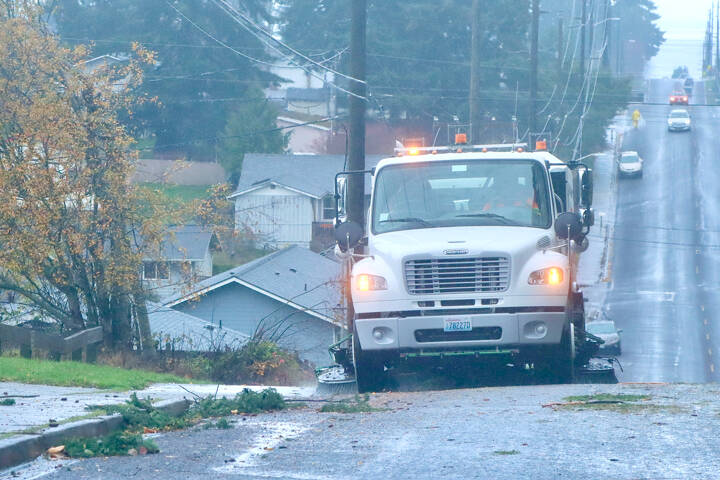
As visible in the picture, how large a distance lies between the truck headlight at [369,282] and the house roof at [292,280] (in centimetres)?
1664

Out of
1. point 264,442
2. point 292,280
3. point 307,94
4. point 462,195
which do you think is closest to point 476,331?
point 462,195

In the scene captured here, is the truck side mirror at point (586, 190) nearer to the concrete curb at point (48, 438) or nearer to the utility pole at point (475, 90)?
the concrete curb at point (48, 438)

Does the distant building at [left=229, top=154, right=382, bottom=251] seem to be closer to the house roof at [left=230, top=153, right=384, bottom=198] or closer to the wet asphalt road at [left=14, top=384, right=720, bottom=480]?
the house roof at [left=230, top=153, right=384, bottom=198]

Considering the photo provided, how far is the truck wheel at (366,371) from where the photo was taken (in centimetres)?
1148

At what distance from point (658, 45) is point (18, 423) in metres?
153

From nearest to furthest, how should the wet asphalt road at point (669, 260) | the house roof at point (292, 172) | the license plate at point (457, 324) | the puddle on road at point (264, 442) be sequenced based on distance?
the puddle on road at point (264, 442)
the license plate at point (457, 324)
the wet asphalt road at point (669, 260)
the house roof at point (292, 172)

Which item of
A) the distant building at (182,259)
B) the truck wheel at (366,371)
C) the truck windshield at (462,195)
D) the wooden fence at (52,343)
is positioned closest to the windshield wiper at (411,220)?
the truck windshield at (462,195)

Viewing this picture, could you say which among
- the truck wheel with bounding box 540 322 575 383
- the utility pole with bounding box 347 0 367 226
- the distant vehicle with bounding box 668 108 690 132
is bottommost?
the truck wheel with bounding box 540 322 575 383

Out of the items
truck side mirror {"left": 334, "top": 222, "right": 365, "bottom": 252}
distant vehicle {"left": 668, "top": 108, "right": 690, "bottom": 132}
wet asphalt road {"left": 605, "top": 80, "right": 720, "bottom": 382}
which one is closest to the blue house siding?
wet asphalt road {"left": 605, "top": 80, "right": 720, "bottom": 382}

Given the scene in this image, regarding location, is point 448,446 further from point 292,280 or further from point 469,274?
point 292,280

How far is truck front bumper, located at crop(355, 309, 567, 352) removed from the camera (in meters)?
11.1

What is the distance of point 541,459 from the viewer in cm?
702

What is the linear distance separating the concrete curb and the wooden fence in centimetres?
725

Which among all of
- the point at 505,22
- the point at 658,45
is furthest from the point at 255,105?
the point at 658,45
